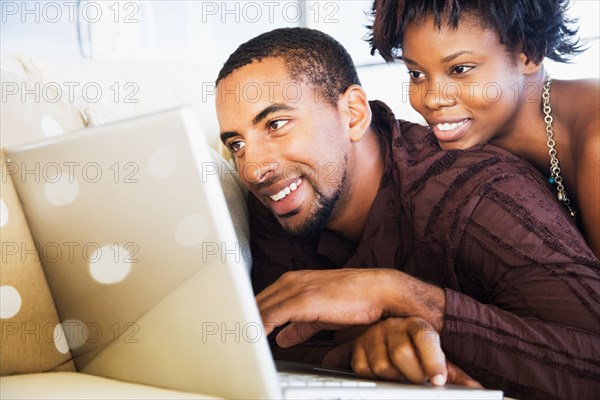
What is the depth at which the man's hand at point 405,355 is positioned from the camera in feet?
2.52

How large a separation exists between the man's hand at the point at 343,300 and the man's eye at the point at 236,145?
1.40 ft

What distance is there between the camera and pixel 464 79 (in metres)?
1.29

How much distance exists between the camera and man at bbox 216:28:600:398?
90 centimetres

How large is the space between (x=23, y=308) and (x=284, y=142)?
2.01 feet

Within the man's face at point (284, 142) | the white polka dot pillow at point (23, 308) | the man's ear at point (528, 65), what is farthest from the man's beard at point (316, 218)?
the white polka dot pillow at point (23, 308)

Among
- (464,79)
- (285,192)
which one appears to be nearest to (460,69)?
(464,79)

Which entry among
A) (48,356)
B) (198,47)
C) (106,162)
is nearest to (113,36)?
(198,47)

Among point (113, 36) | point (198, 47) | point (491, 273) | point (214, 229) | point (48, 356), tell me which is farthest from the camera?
point (198, 47)

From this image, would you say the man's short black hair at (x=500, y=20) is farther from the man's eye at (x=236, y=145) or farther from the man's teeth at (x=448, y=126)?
the man's eye at (x=236, y=145)

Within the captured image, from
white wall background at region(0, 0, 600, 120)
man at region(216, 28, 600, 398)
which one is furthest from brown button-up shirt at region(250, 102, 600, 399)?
white wall background at region(0, 0, 600, 120)

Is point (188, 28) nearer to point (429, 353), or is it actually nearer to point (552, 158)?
point (552, 158)

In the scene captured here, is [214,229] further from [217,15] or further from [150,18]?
[217,15]

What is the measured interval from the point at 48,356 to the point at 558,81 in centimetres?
114

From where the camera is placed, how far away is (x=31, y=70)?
1.35 m
